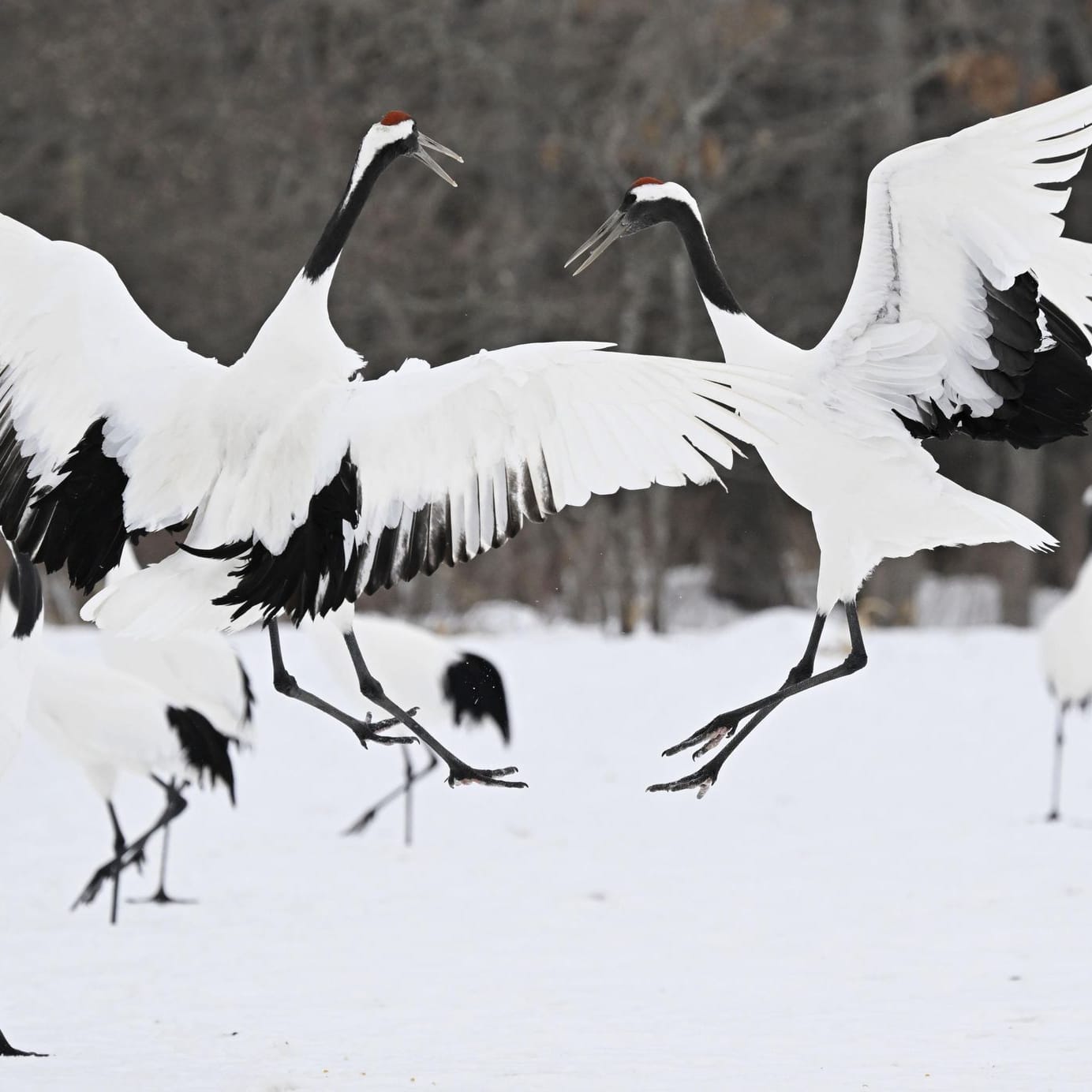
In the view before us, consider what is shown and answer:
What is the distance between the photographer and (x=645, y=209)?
4949 millimetres

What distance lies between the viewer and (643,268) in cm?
1225

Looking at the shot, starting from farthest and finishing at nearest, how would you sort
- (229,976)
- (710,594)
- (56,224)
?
(710,594)
(56,224)
(229,976)

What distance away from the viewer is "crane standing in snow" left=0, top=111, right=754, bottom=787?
3773 mm

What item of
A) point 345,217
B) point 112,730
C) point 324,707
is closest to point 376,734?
point 324,707

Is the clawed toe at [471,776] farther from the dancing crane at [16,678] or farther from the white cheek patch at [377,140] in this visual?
the white cheek patch at [377,140]

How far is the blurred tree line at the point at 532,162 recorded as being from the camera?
12469 millimetres

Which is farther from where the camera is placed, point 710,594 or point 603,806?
point 710,594

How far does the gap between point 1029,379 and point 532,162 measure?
34.5ft

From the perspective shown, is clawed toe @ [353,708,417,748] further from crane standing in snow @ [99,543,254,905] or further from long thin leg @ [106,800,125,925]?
crane standing in snow @ [99,543,254,905]

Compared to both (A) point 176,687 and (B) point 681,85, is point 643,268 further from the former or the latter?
(A) point 176,687

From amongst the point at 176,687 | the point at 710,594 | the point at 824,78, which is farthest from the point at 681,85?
the point at 176,687

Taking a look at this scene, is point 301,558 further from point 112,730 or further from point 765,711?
point 112,730

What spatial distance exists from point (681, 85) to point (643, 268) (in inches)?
50.1

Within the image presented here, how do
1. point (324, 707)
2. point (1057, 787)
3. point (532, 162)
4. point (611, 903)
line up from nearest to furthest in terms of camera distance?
1. point (324, 707)
2. point (611, 903)
3. point (1057, 787)
4. point (532, 162)
